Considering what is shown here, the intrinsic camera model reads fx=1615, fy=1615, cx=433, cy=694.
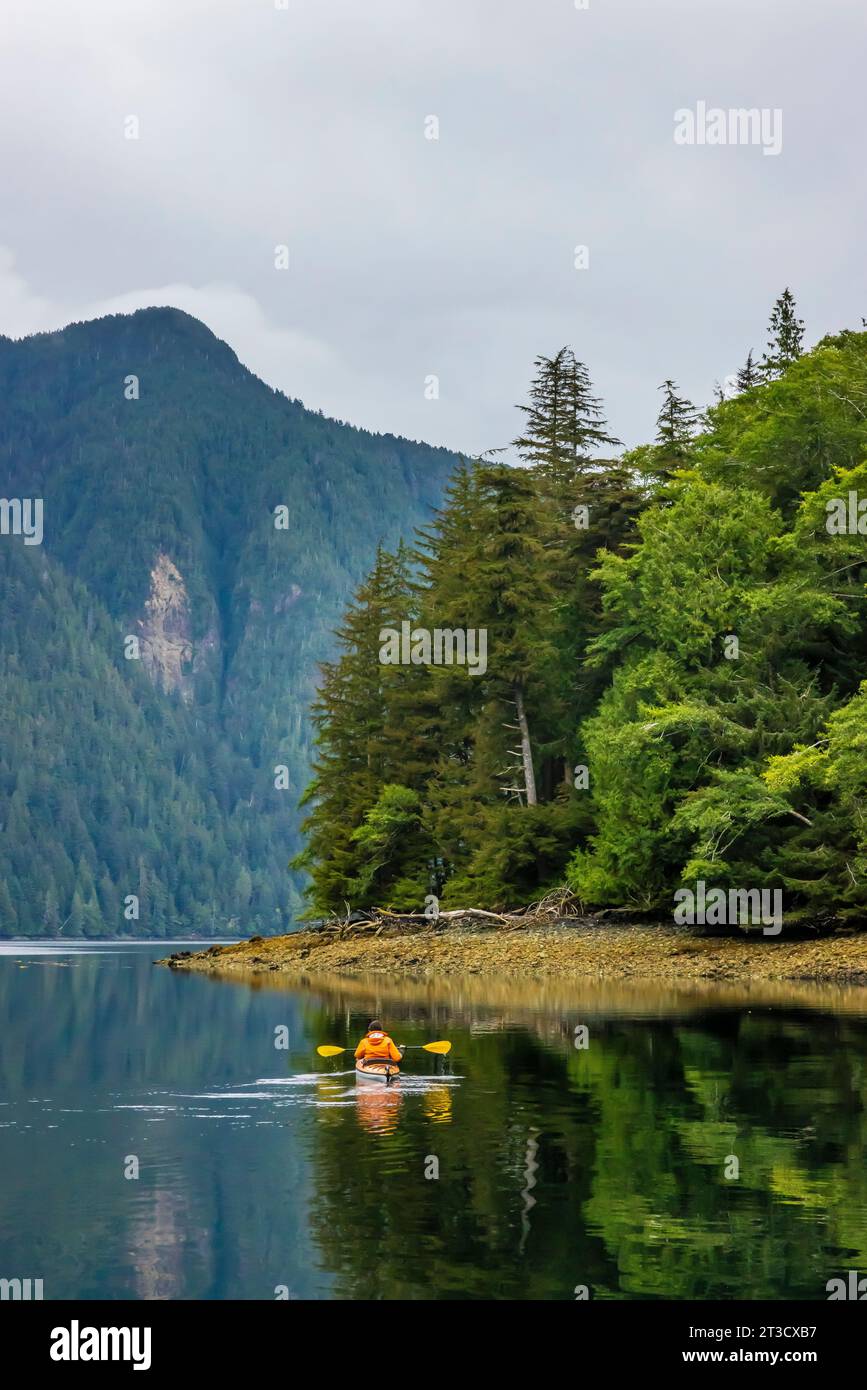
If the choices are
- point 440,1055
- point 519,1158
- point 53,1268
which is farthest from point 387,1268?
point 440,1055

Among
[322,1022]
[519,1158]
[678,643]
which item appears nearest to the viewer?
[519,1158]

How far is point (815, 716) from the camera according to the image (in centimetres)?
5403

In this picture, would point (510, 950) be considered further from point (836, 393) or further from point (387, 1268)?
point (387, 1268)

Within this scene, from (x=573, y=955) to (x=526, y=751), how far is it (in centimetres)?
1381

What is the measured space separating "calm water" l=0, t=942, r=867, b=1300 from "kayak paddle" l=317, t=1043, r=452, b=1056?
57 centimetres

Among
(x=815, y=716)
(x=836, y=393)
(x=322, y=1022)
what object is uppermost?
(x=836, y=393)

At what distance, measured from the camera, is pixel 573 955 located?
56.9 metres

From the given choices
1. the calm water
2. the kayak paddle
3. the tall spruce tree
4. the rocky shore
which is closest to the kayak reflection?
the calm water

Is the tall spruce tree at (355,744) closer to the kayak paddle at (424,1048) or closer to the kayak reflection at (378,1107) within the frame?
the kayak paddle at (424,1048)

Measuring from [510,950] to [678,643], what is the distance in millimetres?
12825

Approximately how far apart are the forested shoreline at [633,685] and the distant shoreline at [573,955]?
1.76 meters

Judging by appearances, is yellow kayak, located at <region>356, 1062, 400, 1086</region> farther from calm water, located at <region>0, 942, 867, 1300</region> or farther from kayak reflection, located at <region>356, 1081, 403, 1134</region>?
calm water, located at <region>0, 942, 867, 1300</region>

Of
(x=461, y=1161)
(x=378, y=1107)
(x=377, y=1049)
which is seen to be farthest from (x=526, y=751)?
(x=461, y=1161)
